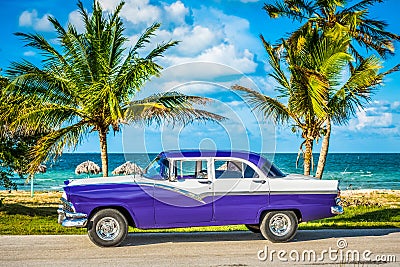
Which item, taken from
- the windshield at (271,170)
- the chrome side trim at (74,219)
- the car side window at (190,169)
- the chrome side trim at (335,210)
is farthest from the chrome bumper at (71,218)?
the chrome side trim at (335,210)

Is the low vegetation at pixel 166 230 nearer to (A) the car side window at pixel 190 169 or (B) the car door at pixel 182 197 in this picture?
(B) the car door at pixel 182 197

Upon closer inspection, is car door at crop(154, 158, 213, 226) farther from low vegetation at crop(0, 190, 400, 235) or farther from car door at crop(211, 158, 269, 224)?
low vegetation at crop(0, 190, 400, 235)

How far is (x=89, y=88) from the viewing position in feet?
51.7

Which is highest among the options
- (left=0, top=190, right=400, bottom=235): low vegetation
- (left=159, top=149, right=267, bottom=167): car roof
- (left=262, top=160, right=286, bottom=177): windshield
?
(left=159, top=149, right=267, bottom=167): car roof

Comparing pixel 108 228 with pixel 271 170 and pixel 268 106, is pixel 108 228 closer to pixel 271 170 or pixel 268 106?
pixel 271 170

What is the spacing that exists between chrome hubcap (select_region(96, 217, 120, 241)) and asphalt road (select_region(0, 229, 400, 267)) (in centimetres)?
28

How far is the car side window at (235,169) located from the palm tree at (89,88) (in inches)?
180

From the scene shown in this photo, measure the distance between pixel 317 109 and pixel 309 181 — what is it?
532 centimetres

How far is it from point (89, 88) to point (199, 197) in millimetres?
6499

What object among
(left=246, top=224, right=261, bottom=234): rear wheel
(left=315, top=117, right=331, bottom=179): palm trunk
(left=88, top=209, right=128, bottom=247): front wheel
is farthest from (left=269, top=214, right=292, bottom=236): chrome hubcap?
(left=315, top=117, right=331, bottom=179): palm trunk

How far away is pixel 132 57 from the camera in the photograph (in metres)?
16.3

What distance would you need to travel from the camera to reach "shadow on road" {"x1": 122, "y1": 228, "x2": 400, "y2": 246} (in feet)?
37.8

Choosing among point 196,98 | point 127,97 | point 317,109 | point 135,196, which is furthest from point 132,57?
point 135,196

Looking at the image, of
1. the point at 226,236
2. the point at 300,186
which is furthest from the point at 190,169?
the point at 300,186
